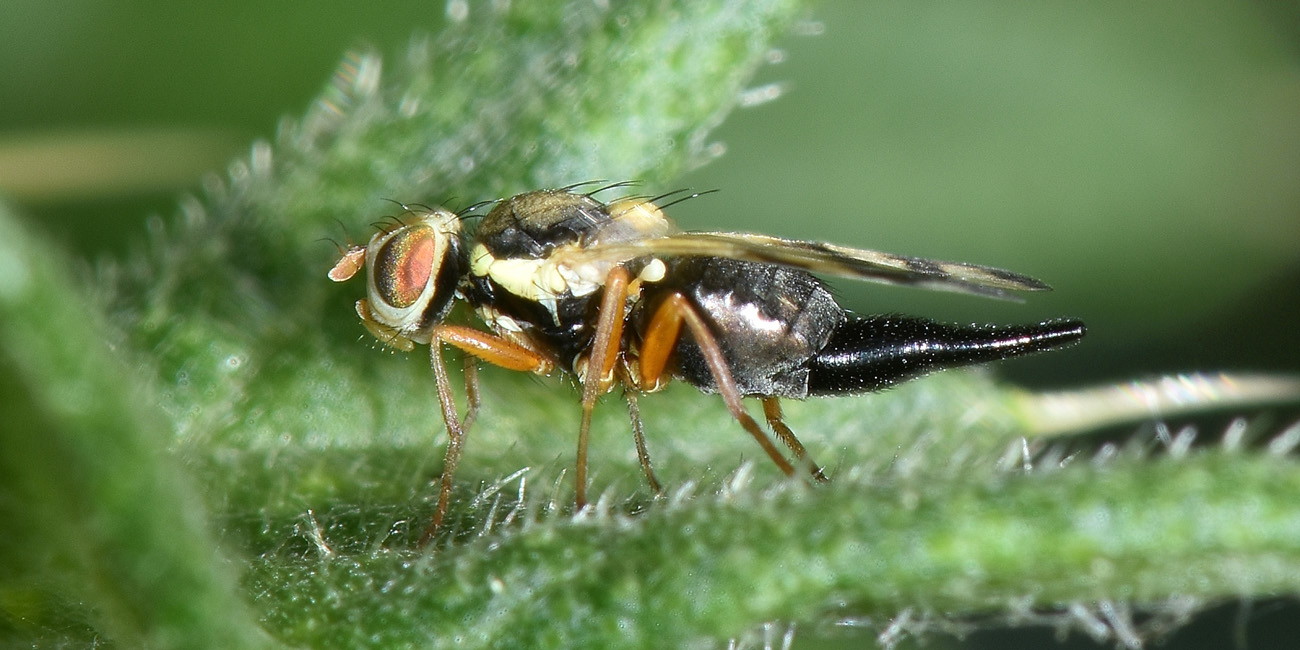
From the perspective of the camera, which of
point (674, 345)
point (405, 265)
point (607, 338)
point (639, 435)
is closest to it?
point (639, 435)

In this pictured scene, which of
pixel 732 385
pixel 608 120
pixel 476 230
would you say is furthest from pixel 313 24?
pixel 732 385

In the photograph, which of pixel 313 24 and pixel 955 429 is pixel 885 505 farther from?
pixel 313 24

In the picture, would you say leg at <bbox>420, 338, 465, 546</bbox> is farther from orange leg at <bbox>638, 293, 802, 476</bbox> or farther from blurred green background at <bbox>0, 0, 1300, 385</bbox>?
blurred green background at <bbox>0, 0, 1300, 385</bbox>

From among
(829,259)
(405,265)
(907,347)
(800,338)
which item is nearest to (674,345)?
(800,338)

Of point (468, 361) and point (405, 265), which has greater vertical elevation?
point (405, 265)

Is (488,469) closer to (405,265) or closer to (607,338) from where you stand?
(607,338)

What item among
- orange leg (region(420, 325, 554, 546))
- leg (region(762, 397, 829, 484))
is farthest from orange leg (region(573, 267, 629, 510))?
leg (region(762, 397, 829, 484))
